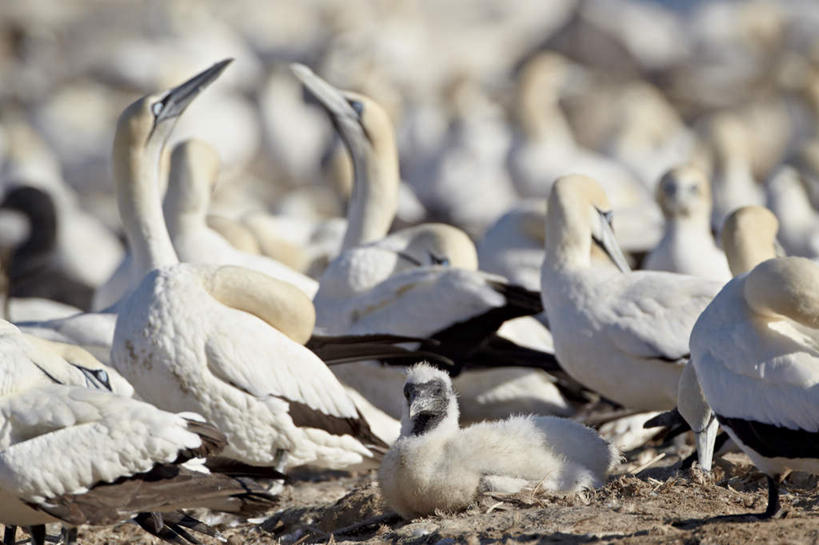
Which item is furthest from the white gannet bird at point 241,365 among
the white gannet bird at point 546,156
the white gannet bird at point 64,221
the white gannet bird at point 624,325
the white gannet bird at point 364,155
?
the white gannet bird at point 546,156

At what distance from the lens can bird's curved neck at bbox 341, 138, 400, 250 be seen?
1050cm

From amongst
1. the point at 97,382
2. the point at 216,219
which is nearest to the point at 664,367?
the point at 97,382

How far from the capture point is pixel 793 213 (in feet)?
43.5

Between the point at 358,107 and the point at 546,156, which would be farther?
the point at 546,156

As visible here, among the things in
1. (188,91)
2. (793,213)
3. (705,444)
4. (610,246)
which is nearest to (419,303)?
(610,246)

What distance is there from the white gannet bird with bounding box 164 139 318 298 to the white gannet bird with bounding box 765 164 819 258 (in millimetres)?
4889

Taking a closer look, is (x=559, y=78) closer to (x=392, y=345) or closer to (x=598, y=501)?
(x=392, y=345)

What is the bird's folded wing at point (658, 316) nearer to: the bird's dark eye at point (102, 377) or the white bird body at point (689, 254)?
the white bird body at point (689, 254)

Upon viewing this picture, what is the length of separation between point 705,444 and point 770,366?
1.20 meters

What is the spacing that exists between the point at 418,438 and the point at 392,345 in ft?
6.27

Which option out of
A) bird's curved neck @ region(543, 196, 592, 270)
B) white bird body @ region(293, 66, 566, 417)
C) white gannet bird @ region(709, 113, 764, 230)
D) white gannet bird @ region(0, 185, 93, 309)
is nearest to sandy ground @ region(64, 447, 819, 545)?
bird's curved neck @ region(543, 196, 592, 270)

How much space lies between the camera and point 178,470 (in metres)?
5.25

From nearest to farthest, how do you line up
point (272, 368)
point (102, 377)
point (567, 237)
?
point (102, 377) < point (272, 368) < point (567, 237)

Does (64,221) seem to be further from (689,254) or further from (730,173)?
(689,254)
